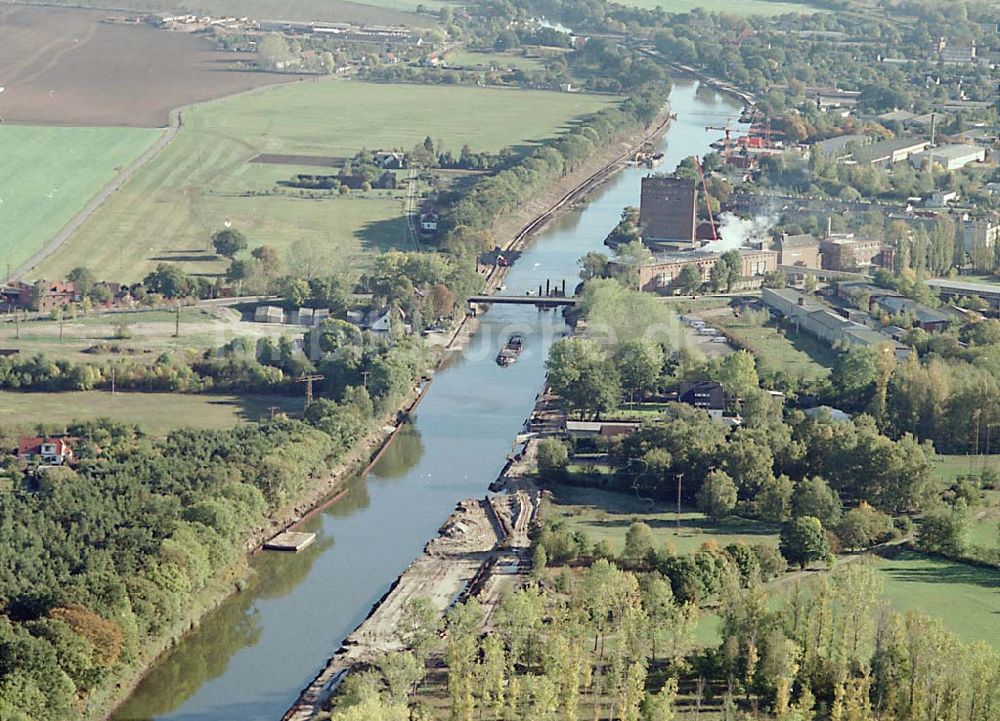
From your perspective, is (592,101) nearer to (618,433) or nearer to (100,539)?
(618,433)

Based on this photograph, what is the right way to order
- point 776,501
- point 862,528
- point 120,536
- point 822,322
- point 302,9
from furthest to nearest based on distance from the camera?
point 302,9 → point 822,322 → point 776,501 → point 862,528 → point 120,536

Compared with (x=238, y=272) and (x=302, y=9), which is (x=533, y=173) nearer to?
(x=238, y=272)

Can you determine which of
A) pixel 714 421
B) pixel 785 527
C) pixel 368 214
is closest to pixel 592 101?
pixel 368 214

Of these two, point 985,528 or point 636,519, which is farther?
point 636,519

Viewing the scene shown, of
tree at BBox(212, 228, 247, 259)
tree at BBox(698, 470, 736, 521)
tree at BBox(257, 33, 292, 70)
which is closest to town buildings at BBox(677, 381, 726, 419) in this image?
tree at BBox(698, 470, 736, 521)

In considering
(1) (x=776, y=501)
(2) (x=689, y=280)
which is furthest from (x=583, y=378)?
(2) (x=689, y=280)

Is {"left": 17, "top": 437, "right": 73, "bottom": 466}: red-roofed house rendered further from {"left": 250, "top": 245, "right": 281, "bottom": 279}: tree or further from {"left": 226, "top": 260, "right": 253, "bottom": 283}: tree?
{"left": 250, "top": 245, "right": 281, "bottom": 279}: tree

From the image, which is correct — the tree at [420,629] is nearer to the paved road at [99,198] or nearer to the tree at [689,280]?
the paved road at [99,198]

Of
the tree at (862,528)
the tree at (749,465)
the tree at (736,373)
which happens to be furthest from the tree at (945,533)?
the tree at (736,373)

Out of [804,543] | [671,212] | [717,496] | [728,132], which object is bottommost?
[804,543]
